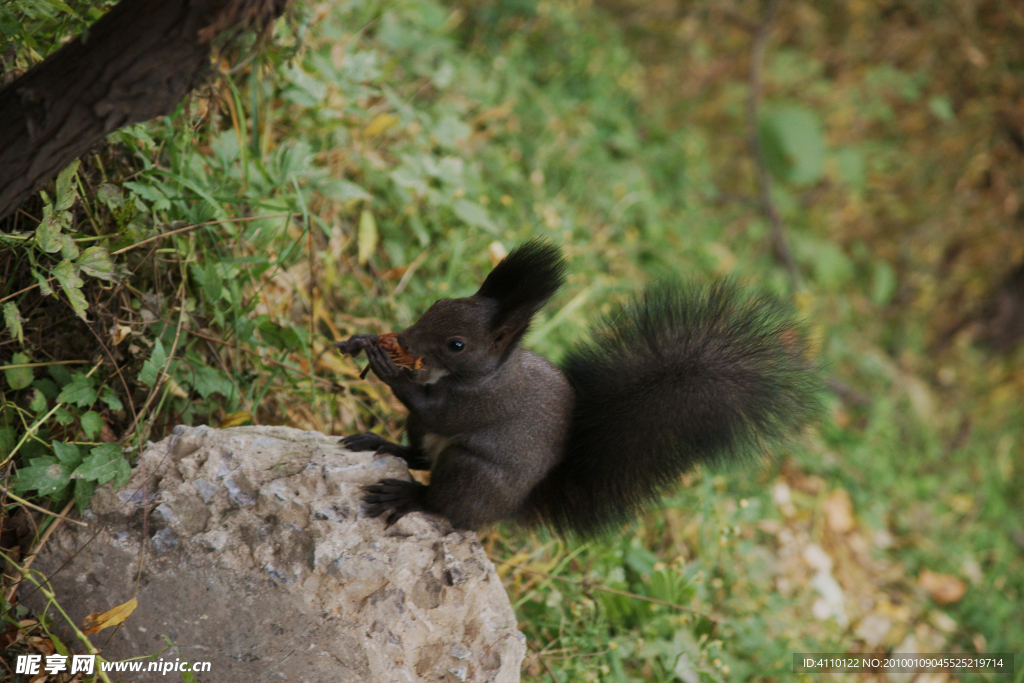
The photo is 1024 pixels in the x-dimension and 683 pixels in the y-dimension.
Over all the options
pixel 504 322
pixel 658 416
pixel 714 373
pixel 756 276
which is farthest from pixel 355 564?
pixel 756 276

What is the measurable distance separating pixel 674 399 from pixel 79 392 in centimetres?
158

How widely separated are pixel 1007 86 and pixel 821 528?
139 inches

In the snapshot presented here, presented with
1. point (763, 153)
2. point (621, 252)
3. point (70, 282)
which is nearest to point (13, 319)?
point (70, 282)

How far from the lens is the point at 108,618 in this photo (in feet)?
5.58

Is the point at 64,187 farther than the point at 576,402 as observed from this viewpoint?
No

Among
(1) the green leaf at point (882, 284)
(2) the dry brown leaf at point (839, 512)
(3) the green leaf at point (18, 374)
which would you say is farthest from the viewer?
(1) the green leaf at point (882, 284)

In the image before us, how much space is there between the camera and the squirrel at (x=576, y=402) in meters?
2.04

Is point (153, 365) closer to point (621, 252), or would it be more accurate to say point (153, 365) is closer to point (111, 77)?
point (111, 77)

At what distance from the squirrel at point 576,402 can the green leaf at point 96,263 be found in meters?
0.60

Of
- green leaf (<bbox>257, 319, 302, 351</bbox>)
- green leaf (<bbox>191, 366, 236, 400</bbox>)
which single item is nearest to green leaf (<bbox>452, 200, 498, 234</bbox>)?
green leaf (<bbox>257, 319, 302, 351</bbox>)

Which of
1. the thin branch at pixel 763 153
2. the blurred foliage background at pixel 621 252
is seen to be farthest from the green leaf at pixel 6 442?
the thin branch at pixel 763 153

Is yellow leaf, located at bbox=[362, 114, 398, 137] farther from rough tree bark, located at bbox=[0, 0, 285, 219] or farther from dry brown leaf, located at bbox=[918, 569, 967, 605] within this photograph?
dry brown leaf, located at bbox=[918, 569, 967, 605]

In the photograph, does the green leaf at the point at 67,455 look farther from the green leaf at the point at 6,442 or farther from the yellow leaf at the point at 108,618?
the yellow leaf at the point at 108,618

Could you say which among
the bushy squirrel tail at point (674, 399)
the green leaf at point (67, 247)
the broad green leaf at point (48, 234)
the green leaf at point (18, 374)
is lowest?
the bushy squirrel tail at point (674, 399)
